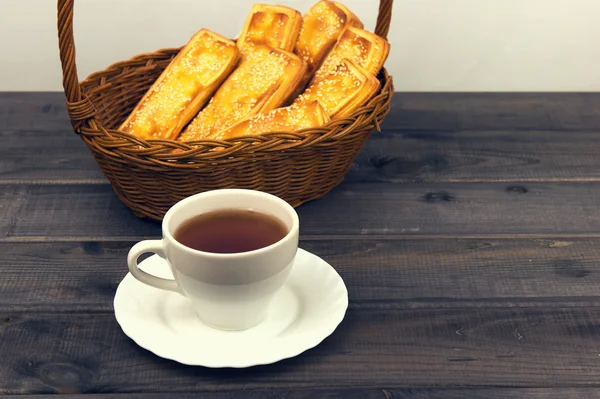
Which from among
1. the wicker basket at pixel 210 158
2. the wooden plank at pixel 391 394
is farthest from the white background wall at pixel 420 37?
the wooden plank at pixel 391 394

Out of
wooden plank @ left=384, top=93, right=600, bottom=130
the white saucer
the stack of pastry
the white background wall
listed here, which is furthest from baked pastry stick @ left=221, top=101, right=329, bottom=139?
the white background wall

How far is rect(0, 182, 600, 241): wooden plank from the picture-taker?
1.04m

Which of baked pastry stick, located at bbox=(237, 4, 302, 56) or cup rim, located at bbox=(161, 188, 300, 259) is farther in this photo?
baked pastry stick, located at bbox=(237, 4, 302, 56)

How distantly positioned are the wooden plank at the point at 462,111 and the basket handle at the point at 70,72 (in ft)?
0.94

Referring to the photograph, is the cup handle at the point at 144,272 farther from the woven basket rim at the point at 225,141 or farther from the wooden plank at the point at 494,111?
the wooden plank at the point at 494,111

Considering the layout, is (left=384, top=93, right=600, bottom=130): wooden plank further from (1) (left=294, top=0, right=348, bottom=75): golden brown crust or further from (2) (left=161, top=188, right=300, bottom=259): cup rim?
(2) (left=161, top=188, right=300, bottom=259): cup rim

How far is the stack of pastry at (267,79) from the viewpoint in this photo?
109 cm

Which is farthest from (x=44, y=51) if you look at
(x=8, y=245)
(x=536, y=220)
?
(x=536, y=220)

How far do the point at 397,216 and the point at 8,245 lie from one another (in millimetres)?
520

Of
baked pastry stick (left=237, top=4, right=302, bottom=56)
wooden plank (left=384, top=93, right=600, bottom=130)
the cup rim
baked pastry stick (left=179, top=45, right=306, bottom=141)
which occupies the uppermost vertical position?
the cup rim

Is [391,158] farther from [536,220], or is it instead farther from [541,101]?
[541,101]

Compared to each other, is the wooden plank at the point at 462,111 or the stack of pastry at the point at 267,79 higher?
the stack of pastry at the point at 267,79

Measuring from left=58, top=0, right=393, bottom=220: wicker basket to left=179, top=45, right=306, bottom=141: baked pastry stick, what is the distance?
11cm

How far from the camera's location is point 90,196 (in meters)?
1.12
